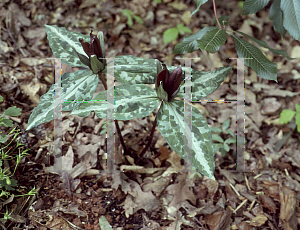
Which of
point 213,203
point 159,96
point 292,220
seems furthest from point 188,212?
point 159,96

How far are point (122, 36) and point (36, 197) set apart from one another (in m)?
1.62

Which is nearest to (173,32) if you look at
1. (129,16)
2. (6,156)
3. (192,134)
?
(129,16)

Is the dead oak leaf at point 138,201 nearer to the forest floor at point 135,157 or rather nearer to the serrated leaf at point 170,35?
the forest floor at point 135,157

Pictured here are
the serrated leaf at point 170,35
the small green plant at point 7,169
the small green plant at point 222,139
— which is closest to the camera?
the small green plant at point 7,169

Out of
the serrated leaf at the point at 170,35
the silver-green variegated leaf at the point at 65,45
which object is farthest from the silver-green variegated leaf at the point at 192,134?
the serrated leaf at the point at 170,35

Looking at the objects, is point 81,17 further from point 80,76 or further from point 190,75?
point 190,75

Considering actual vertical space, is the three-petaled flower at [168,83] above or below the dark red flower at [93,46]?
below

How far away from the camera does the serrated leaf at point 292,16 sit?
1107 mm

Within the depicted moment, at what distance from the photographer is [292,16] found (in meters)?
1.12

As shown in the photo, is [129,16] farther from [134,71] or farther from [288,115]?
[288,115]

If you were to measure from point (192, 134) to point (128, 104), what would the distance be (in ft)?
1.02

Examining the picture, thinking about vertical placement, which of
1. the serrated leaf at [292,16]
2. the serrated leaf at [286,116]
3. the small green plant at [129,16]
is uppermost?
the small green plant at [129,16]

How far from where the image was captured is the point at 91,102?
1.13 m

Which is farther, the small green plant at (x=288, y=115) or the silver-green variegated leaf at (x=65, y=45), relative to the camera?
the small green plant at (x=288, y=115)
